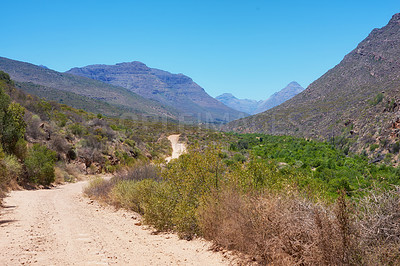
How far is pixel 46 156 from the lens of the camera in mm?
18969

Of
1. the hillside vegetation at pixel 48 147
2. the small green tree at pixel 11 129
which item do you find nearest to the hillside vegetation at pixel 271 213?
the hillside vegetation at pixel 48 147

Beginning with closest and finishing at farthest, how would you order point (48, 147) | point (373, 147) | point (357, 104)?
point (48, 147) → point (373, 147) → point (357, 104)

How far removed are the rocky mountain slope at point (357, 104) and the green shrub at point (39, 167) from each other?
28.9m

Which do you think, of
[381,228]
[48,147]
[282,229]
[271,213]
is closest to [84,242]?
[271,213]

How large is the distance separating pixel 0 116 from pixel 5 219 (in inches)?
422

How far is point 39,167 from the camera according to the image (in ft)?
60.0

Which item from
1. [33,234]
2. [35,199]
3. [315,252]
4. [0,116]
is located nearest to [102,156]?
[0,116]

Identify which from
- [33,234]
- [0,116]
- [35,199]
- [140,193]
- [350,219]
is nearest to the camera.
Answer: [350,219]

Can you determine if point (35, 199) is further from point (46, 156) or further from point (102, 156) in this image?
point (102, 156)

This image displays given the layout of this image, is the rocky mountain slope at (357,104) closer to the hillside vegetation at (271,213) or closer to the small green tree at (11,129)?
the hillside vegetation at (271,213)

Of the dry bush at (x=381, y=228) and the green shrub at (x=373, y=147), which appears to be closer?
the dry bush at (x=381, y=228)

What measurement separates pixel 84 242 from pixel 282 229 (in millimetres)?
5059

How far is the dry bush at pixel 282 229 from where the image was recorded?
4.00 metres

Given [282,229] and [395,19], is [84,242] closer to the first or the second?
[282,229]
